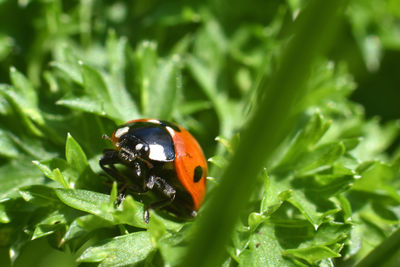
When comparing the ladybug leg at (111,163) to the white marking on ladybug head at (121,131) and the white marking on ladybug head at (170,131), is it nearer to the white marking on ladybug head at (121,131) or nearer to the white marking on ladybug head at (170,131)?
the white marking on ladybug head at (121,131)

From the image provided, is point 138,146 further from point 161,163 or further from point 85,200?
point 85,200

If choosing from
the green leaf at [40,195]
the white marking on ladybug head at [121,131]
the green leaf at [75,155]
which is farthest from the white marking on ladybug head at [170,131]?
the green leaf at [40,195]

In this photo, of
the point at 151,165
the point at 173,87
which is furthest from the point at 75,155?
the point at 173,87

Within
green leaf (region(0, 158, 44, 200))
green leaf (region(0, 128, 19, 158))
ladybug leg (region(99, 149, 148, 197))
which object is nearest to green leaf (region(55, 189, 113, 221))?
ladybug leg (region(99, 149, 148, 197))

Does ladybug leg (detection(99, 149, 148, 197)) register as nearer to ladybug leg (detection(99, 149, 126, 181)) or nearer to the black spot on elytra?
ladybug leg (detection(99, 149, 126, 181))

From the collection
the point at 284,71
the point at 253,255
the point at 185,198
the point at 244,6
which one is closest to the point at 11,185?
the point at 185,198

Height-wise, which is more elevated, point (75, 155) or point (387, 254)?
point (75, 155)
